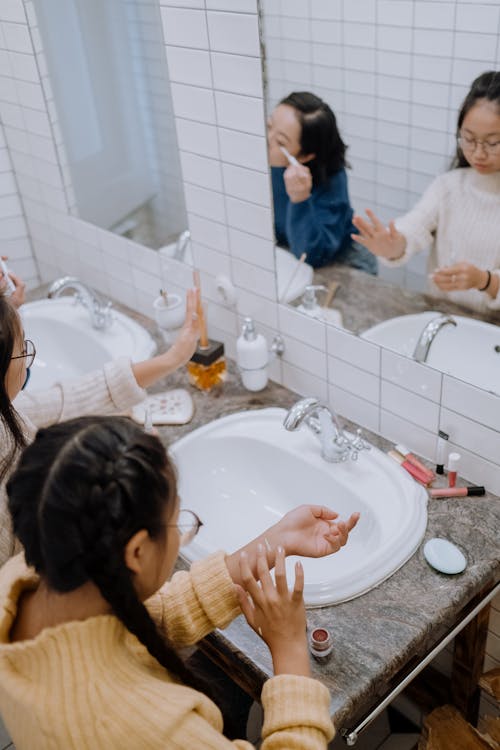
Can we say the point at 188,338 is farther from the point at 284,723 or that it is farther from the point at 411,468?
the point at 284,723

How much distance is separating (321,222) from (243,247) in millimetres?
211

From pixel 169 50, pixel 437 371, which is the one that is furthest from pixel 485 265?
pixel 169 50

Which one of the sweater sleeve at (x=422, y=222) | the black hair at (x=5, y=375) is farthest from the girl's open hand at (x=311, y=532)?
the sweater sleeve at (x=422, y=222)

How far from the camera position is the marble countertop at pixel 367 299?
5.07 ft

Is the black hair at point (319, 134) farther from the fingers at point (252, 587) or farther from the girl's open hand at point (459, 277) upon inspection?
the fingers at point (252, 587)

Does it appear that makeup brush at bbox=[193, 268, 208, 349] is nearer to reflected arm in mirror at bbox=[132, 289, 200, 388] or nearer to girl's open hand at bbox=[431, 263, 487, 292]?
reflected arm in mirror at bbox=[132, 289, 200, 388]

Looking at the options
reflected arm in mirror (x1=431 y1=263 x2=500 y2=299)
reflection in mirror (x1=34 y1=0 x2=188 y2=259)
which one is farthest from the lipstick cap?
reflection in mirror (x1=34 y1=0 x2=188 y2=259)

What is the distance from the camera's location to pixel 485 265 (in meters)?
1.43

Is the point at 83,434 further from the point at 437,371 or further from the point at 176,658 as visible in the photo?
the point at 437,371

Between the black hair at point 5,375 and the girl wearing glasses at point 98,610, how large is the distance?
33cm

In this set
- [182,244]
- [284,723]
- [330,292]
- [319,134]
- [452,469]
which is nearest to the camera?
[284,723]

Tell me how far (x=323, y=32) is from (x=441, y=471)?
0.91 m

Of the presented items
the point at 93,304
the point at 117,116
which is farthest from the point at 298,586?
the point at 117,116

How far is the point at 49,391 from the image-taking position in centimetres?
164
